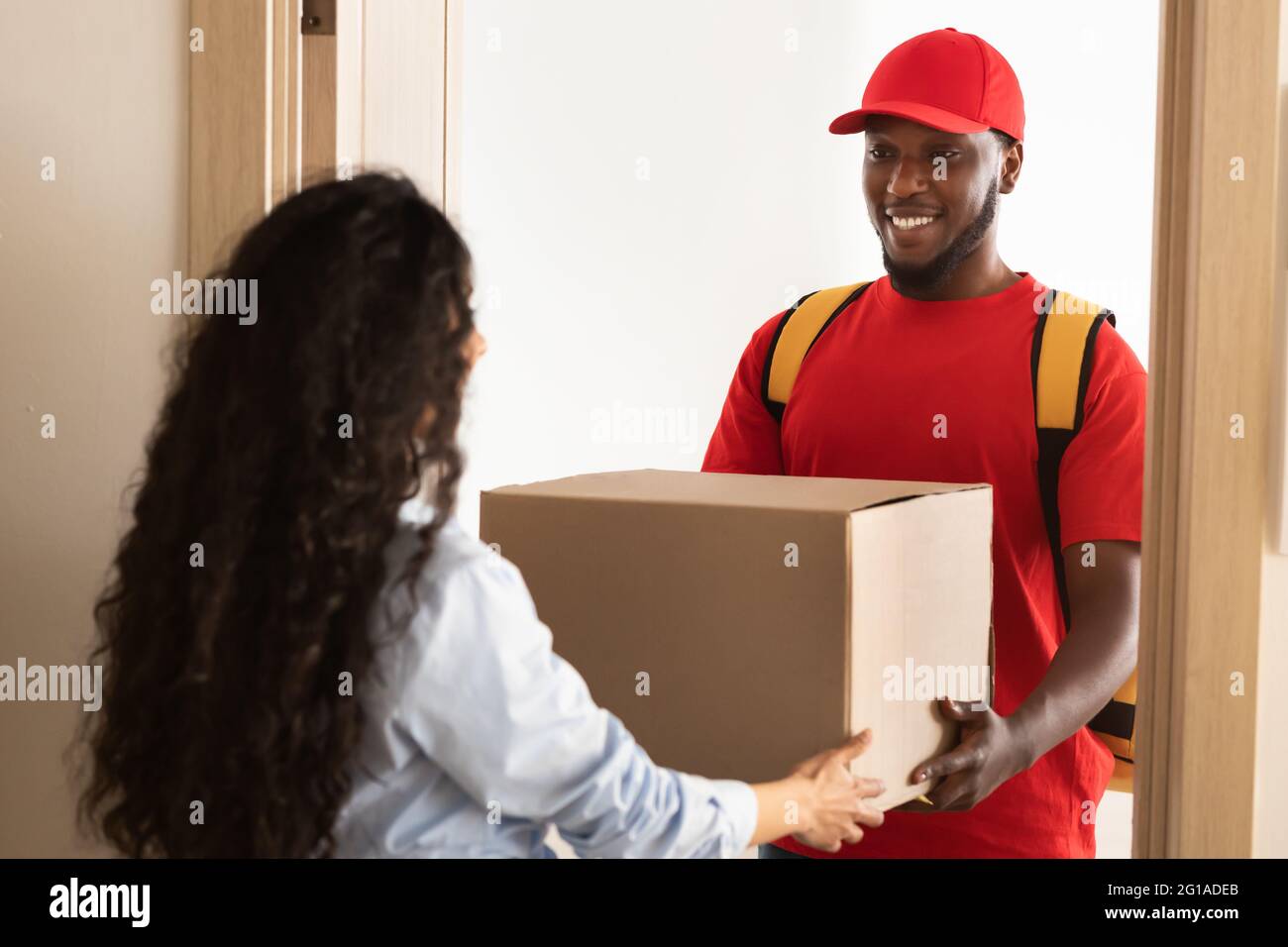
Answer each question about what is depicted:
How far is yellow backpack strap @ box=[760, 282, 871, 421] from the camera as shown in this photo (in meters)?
1.79

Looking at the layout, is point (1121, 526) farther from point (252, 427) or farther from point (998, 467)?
point (252, 427)

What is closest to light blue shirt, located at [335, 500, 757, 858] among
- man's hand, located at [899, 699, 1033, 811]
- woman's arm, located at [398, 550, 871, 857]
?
woman's arm, located at [398, 550, 871, 857]

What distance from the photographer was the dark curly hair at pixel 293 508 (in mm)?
964

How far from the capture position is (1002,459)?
1.61 m

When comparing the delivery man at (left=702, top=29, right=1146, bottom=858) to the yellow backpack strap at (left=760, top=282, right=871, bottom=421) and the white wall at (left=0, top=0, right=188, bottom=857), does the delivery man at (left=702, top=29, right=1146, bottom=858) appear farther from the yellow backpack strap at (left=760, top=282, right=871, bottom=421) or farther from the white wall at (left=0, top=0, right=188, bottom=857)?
the white wall at (left=0, top=0, right=188, bottom=857)

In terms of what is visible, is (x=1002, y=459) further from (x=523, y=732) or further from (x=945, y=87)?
(x=523, y=732)

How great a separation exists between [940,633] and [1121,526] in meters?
0.32

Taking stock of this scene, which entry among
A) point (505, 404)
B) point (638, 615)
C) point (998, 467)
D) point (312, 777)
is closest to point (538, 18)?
point (505, 404)

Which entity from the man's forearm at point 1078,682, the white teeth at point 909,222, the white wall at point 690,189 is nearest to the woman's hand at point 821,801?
the man's forearm at point 1078,682

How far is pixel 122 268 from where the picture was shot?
1.36m

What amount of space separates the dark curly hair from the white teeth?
87 cm

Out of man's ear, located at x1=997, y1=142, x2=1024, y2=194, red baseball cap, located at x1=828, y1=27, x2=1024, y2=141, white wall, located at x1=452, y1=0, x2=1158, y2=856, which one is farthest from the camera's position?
white wall, located at x1=452, y1=0, x2=1158, y2=856

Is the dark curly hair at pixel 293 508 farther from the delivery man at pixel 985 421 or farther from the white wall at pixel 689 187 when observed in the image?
the white wall at pixel 689 187

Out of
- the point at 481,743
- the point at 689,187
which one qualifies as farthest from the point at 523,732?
the point at 689,187
